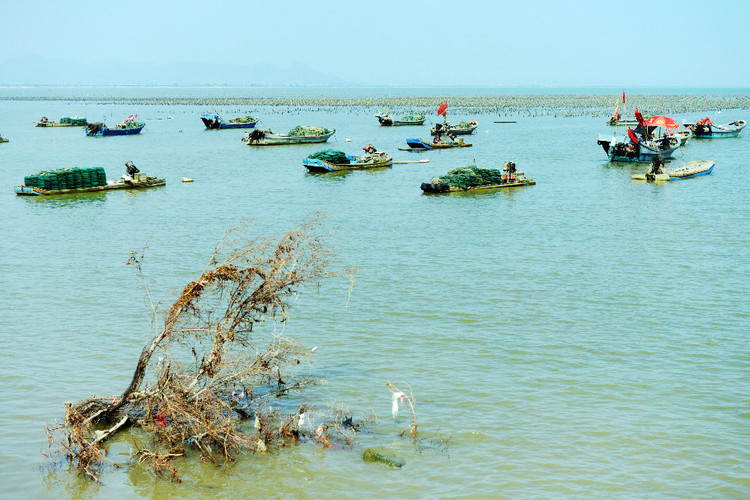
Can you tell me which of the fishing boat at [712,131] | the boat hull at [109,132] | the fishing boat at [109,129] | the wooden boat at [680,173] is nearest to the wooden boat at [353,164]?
the wooden boat at [680,173]

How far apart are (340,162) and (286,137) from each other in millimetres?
20795

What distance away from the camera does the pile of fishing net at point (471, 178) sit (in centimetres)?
3766

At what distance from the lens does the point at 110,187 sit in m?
38.2

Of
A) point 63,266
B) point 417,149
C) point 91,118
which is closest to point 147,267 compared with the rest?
point 63,266

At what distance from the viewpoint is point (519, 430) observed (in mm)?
11266

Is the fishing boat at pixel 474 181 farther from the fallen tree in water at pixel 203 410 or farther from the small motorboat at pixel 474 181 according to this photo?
the fallen tree in water at pixel 203 410

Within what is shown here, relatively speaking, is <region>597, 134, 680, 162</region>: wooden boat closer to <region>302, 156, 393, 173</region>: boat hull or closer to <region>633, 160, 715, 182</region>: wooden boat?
<region>633, 160, 715, 182</region>: wooden boat

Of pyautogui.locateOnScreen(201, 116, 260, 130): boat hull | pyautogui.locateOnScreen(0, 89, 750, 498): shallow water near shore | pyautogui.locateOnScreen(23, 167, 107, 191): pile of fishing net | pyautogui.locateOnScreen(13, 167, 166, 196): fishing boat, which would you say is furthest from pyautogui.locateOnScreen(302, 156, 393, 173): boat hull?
pyautogui.locateOnScreen(201, 116, 260, 130): boat hull

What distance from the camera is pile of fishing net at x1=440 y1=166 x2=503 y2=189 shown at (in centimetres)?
3766

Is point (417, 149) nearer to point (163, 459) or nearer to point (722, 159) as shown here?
point (722, 159)

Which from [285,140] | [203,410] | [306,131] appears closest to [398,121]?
[306,131]

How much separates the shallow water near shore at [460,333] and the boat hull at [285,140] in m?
28.2

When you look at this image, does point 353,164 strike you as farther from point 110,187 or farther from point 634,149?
point 634,149

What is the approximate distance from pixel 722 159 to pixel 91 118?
9549 centimetres
